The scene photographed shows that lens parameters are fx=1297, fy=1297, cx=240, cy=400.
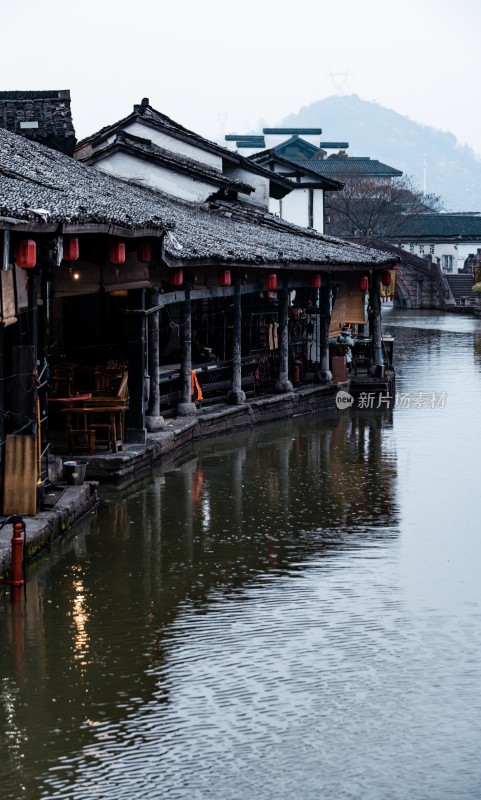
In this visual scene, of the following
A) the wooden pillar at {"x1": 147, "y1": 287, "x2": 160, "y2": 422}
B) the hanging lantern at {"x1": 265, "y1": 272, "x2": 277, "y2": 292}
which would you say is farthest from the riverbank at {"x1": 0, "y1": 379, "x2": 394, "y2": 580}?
the hanging lantern at {"x1": 265, "y1": 272, "x2": 277, "y2": 292}

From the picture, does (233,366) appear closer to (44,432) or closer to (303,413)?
(303,413)

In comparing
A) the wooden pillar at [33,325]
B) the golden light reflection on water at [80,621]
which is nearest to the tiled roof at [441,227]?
the wooden pillar at [33,325]

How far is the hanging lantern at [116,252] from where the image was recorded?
20516 millimetres

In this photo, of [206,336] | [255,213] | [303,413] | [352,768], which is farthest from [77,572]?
[255,213]

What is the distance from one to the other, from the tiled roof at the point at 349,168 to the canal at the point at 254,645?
83852 mm

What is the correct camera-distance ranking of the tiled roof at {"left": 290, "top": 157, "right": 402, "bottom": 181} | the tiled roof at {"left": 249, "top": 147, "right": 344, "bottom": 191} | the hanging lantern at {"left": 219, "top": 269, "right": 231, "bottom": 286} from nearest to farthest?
the hanging lantern at {"left": 219, "top": 269, "right": 231, "bottom": 286} → the tiled roof at {"left": 249, "top": 147, "right": 344, "bottom": 191} → the tiled roof at {"left": 290, "top": 157, "right": 402, "bottom": 181}

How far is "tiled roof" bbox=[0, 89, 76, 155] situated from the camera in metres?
33.1

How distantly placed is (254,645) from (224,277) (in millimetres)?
15254

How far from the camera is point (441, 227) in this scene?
10244cm

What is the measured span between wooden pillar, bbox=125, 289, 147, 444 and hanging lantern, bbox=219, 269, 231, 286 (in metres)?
4.72

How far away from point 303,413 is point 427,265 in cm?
5780

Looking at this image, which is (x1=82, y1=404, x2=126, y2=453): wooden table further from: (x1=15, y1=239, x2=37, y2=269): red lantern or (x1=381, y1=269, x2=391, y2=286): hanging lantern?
(x1=381, y1=269, x2=391, y2=286): hanging lantern

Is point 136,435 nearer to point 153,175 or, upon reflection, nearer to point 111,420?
point 111,420

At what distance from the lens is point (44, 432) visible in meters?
18.5
